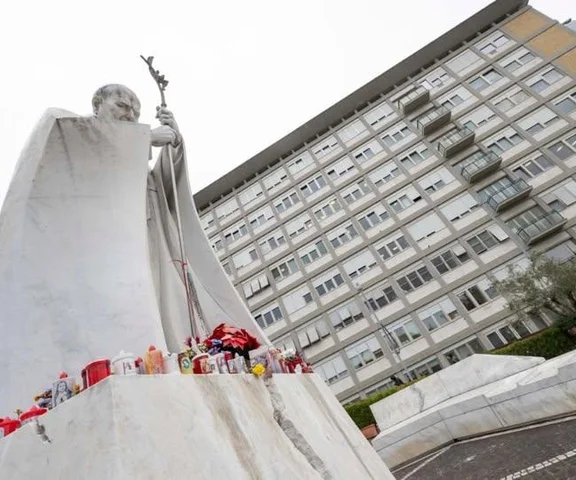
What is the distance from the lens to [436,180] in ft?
82.7

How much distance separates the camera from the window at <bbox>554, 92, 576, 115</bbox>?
77.7ft

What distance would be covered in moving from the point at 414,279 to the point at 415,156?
31.6 feet

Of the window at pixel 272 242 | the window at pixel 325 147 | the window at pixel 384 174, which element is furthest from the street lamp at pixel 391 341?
the window at pixel 325 147

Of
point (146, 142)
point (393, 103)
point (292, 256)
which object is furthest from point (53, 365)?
point (393, 103)

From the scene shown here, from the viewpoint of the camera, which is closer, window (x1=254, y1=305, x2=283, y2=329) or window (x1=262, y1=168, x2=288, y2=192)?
window (x1=254, y1=305, x2=283, y2=329)

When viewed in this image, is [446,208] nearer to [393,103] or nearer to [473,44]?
[393,103]

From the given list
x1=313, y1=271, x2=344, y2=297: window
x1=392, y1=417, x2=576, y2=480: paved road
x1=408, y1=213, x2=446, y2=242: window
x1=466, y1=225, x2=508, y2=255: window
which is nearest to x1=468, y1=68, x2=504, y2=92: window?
x1=408, y1=213, x2=446, y2=242: window

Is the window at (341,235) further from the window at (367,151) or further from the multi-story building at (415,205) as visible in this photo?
the window at (367,151)

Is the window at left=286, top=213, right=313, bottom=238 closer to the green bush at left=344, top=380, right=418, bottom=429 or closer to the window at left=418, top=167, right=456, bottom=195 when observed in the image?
the window at left=418, top=167, right=456, bottom=195

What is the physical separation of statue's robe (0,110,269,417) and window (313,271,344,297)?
21.0m

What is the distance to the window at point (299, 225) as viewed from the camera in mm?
27453

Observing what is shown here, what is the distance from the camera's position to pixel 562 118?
23484mm

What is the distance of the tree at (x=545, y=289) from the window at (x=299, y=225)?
44.2ft

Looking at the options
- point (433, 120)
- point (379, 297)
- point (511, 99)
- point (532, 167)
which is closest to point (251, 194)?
point (379, 297)
